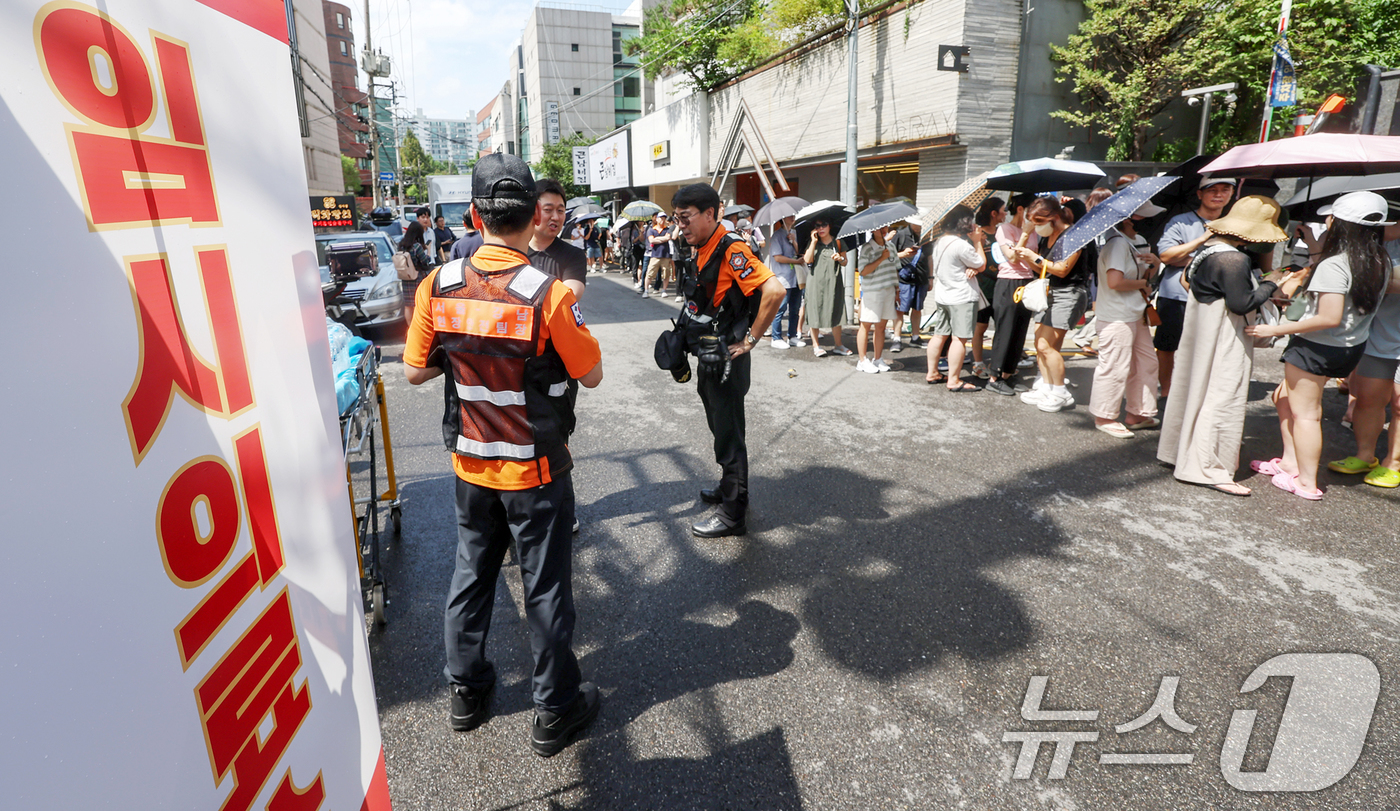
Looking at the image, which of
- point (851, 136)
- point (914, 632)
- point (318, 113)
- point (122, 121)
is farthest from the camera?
point (318, 113)

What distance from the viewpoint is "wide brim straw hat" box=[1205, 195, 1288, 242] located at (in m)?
4.26

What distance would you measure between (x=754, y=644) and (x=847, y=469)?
7.63ft

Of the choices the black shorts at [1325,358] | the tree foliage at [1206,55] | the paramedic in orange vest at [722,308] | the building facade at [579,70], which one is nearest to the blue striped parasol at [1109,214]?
the black shorts at [1325,358]

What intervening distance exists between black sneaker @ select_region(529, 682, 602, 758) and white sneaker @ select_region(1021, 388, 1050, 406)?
551 cm

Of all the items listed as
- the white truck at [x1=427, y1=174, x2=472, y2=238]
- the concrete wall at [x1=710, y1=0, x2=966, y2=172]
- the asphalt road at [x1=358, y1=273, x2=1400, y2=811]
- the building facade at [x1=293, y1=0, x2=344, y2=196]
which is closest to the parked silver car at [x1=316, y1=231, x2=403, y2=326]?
the asphalt road at [x1=358, y1=273, x2=1400, y2=811]

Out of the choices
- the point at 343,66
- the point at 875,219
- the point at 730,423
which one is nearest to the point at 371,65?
the point at 875,219

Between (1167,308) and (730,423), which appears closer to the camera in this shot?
(730,423)

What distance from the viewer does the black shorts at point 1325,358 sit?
430 cm

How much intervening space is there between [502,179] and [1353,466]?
571cm

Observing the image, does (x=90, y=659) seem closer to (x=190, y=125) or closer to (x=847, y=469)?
(x=190, y=125)

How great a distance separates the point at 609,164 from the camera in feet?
112

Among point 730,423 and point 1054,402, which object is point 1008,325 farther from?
point 730,423

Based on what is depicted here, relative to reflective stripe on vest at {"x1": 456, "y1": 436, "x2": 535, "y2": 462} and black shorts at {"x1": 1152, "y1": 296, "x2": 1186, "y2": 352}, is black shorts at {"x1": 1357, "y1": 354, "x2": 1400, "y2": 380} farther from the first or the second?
reflective stripe on vest at {"x1": 456, "y1": 436, "x2": 535, "y2": 462}

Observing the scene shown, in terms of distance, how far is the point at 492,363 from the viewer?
229 cm
